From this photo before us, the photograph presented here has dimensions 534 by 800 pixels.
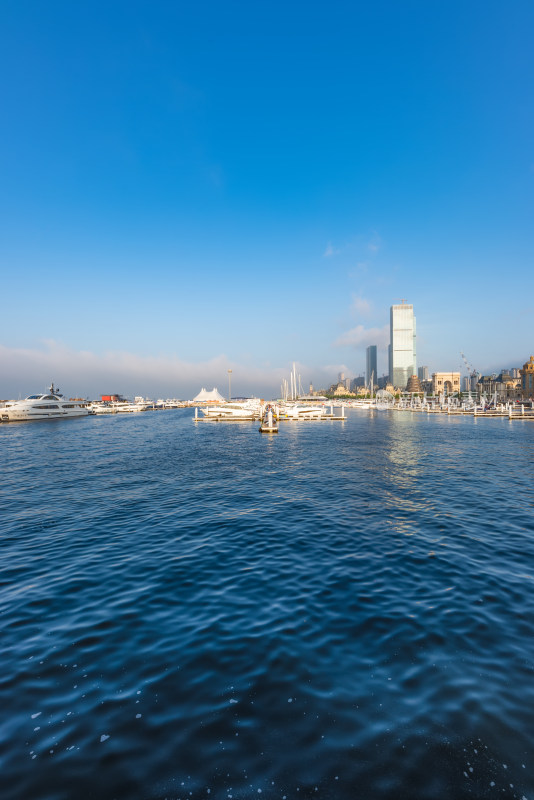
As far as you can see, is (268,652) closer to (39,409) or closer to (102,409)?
(39,409)

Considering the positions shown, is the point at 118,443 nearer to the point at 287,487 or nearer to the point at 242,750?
the point at 287,487

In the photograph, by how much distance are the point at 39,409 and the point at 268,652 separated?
147 metres

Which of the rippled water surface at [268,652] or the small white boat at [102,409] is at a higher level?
the small white boat at [102,409]

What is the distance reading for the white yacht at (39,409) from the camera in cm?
12062

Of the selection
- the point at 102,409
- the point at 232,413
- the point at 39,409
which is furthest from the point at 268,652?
the point at 102,409

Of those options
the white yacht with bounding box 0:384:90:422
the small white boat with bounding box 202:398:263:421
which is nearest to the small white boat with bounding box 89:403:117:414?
the white yacht with bounding box 0:384:90:422

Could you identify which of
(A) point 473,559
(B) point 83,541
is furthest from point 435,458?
(B) point 83,541

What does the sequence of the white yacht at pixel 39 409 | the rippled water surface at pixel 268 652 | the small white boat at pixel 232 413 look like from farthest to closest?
1. the small white boat at pixel 232 413
2. the white yacht at pixel 39 409
3. the rippled water surface at pixel 268 652

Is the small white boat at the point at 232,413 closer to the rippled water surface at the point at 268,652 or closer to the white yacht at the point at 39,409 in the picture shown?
the white yacht at the point at 39,409

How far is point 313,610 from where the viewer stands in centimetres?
1201

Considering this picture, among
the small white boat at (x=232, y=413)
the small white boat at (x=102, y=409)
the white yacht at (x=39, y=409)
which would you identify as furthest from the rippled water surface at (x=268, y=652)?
the small white boat at (x=102, y=409)

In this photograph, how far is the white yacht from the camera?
120625 mm

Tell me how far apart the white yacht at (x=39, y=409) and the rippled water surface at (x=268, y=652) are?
119 meters

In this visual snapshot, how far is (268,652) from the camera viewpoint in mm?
9844
